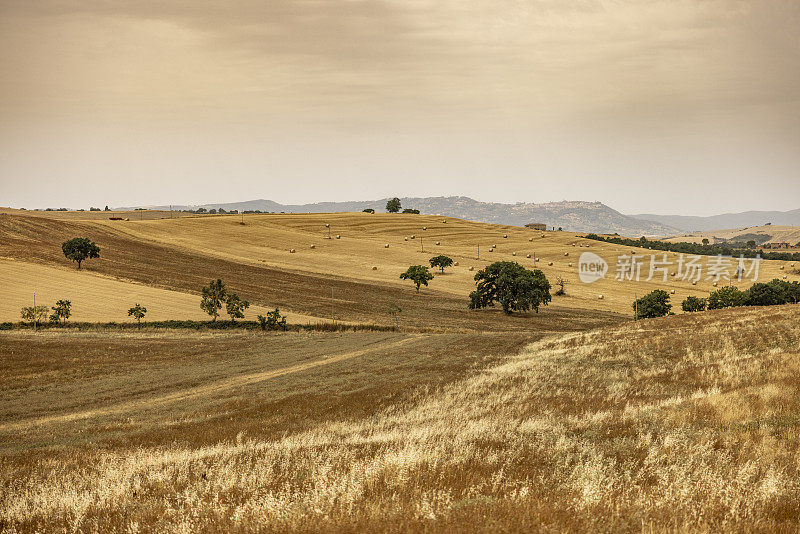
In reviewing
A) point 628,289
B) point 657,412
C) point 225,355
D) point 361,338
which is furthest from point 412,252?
point 657,412

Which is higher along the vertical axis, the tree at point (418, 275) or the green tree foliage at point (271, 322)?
the tree at point (418, 275)

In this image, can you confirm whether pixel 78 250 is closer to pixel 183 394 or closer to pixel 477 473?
pixel 183 394

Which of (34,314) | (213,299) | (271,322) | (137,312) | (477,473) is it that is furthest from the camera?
(213,299)

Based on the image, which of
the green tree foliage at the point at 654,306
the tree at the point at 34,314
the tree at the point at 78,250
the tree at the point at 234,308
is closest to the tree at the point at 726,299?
the green tree foliage at the point at 654,306

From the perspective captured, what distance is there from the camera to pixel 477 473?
31.9ft

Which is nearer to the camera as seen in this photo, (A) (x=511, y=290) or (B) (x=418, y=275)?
(A) (x=511, y=290)

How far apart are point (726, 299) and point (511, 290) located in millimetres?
37016

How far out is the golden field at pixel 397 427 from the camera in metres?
7.94

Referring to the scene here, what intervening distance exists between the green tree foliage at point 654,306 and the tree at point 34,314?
3131 inches

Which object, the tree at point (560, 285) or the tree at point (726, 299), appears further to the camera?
the tree at point (560, 285)

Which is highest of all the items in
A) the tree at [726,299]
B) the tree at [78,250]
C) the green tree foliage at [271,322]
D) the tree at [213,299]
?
the tree at [78,250]

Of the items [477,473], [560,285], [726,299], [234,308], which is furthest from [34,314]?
[726,299]

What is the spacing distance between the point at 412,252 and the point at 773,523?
416 feet

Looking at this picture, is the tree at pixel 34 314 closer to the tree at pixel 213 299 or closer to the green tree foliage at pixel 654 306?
the tree at pixel 213 299
